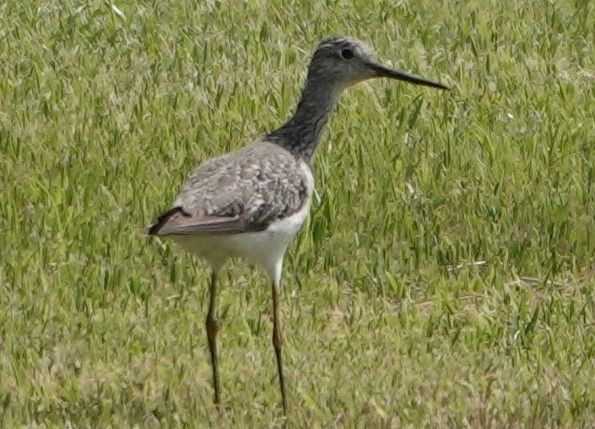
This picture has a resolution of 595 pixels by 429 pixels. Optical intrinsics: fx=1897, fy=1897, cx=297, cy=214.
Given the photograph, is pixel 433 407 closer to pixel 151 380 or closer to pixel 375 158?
pixel 151 380

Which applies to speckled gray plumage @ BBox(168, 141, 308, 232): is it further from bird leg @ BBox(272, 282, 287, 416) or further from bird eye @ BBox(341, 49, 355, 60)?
bird eye @ BBox(341, 49, 355, 60)

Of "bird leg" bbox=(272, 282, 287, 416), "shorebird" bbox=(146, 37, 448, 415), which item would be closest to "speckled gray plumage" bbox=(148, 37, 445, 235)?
"shorebird" bbox=(146, 37, 448, 415)

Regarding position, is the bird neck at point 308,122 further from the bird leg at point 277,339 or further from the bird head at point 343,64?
the bird leg at point 277,339

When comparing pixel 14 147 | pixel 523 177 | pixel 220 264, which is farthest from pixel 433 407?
pixel 14 147

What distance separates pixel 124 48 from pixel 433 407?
537 centimetres

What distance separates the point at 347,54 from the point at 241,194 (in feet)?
4.10

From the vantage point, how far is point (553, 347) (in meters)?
9.01

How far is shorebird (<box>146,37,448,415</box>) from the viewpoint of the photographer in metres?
8.11

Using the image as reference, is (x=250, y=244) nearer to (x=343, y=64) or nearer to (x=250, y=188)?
(x=250, y=188)

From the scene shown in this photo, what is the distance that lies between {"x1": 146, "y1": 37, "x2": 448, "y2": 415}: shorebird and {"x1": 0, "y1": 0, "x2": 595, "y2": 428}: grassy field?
1.34ft

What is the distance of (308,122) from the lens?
29.9 ft

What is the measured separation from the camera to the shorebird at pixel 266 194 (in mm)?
8109

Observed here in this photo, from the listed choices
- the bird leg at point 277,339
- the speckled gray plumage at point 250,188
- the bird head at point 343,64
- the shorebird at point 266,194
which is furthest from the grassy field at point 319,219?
the bird head at point 343,64

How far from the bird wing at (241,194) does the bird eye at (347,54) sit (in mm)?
621
